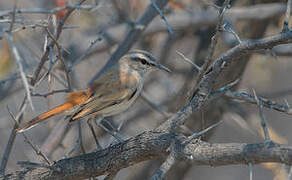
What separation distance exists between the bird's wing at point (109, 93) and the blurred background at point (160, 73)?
2.39 feet

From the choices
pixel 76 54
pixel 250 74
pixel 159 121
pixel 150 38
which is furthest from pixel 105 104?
pixel 250 74

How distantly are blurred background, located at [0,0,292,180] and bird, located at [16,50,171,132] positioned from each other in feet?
1.79

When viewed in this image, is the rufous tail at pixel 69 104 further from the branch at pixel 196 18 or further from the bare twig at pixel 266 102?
the branch at pixel 196 18

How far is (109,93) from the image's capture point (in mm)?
4914

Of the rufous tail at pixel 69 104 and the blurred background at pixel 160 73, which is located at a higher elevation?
the blurred background at pixel 160 73

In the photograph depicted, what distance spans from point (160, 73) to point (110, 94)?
117 inches

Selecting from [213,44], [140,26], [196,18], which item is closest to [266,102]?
[213,44]

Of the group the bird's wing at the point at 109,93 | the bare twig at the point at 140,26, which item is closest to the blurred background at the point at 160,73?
the bare twig at the point at 140,26

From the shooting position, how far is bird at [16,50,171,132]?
4465mm

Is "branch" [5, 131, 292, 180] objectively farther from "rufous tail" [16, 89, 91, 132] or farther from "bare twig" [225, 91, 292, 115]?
"rufous tail" [16, 89, 91, 132]

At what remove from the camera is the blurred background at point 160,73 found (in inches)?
246

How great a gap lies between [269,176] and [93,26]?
4.23 m

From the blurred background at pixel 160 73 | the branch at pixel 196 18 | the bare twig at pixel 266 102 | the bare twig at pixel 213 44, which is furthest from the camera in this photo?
the branch at pixel 196 18

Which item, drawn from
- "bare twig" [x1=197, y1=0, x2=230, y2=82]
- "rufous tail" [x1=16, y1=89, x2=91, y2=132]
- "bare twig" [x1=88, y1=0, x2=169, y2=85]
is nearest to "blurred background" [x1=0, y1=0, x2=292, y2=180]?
"bare twig" [x1=88, y1=0, x2=169, y2=85]
